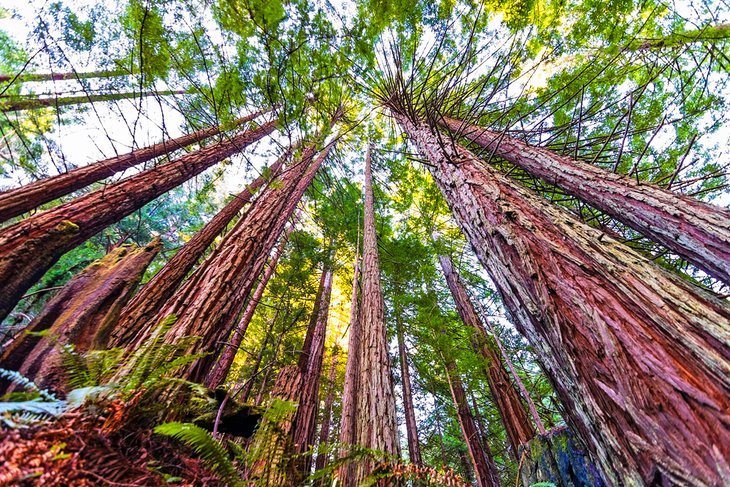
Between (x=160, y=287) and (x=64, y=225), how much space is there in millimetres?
1659

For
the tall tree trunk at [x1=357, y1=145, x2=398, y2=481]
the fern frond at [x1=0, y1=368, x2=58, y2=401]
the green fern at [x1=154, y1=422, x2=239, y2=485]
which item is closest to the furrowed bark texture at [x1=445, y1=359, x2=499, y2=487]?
the tall tree trunk at [x1=357, y1=145, x2=398, y2=481]

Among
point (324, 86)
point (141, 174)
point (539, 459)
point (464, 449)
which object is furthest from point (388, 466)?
point (464, 449)

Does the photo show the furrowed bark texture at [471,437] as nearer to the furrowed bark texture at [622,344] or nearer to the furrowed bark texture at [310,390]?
the furrowed bark texture at [310,390]

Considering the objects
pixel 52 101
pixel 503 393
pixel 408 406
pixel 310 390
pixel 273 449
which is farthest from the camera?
pixel 408 406

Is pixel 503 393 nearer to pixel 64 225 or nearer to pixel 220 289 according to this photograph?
pixel 220 289

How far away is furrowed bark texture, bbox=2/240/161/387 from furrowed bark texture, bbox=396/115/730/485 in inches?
89.1

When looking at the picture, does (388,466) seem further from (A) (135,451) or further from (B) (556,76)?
(B) (556,76)

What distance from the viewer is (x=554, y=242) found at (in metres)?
1.56

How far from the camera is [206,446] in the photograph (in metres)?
1.23

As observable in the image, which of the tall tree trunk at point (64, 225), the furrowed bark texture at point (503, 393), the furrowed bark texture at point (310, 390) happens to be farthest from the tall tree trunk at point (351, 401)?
the tall tree trunk at point (64, 225)

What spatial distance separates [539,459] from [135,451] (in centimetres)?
332

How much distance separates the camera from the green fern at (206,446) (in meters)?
1.17

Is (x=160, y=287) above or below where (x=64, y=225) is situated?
above

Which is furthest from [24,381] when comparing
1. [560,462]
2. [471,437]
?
[471,437]
